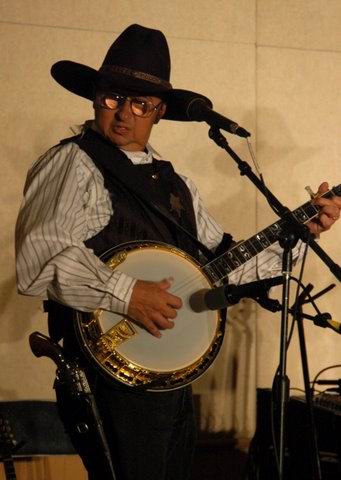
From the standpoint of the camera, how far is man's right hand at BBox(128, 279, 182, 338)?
1.95 meters

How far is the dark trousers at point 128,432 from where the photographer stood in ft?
6.39

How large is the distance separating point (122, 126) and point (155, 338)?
66 centimetres

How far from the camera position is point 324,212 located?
2.33 m

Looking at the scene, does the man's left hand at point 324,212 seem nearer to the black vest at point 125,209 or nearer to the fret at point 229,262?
the fret at point 229,262

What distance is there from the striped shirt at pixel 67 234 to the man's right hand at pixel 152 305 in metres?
0.03

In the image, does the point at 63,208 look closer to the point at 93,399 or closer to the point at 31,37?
the point at 93,399

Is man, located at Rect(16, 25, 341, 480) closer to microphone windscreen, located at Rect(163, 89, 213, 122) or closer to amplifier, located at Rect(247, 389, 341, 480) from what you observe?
microphone windscreen, located at Rect(163, 89, 213, 122)

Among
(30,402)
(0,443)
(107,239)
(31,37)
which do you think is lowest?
(0,443)

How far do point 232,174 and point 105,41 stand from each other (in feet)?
3.30

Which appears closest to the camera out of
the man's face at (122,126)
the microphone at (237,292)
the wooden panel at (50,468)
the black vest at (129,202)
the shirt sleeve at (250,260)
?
the microphone at (237,292)

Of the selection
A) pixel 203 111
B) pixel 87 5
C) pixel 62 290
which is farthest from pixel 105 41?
pixel 62 290

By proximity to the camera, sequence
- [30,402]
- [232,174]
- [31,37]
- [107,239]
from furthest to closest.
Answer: [232,174] → [31,37] → [30,402] → [107,239]

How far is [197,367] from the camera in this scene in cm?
211

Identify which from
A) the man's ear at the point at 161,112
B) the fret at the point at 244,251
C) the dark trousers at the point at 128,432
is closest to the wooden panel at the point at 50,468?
the dark trousers at the point at 128,432
